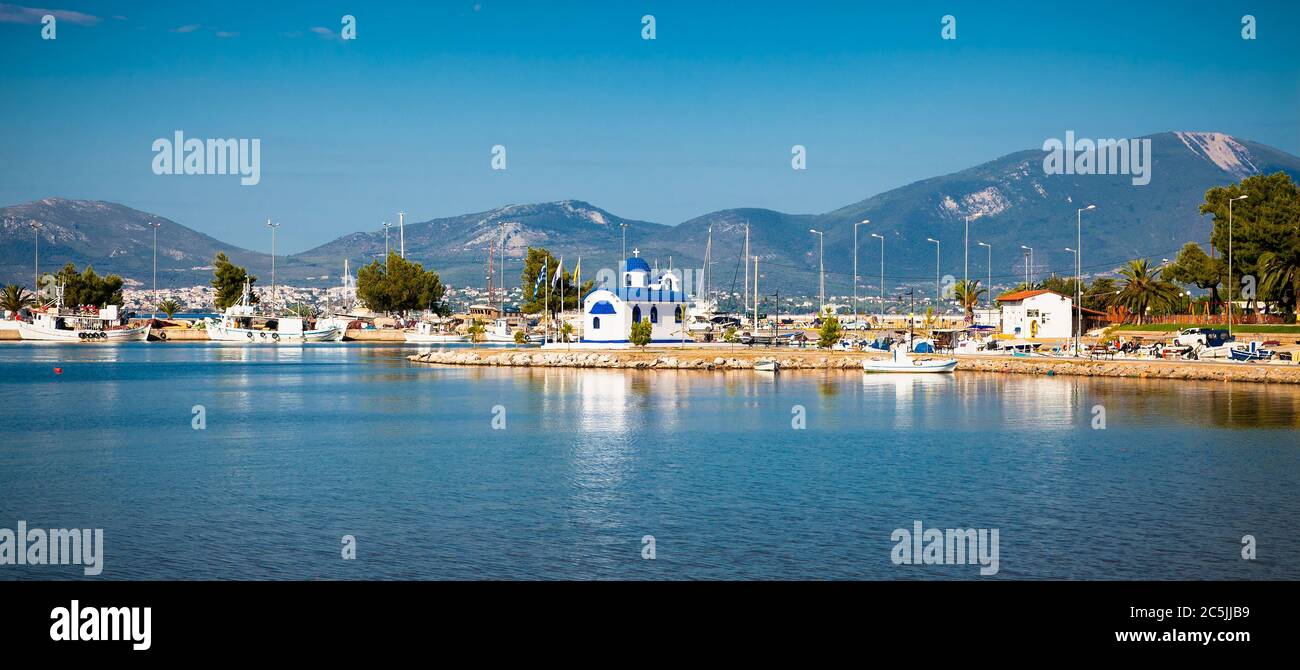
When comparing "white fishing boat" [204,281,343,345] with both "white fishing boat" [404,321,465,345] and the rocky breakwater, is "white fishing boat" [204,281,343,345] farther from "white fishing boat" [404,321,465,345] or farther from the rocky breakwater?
the rocky breakwater

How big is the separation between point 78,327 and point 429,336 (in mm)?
48131

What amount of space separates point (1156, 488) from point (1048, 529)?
283 inches

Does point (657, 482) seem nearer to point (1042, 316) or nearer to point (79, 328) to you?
point (1042, 316)

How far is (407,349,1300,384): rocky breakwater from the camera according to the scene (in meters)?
68.1

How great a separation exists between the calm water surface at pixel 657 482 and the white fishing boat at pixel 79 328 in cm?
9884

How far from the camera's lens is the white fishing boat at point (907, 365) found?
3164 inches

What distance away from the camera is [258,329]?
162 meters

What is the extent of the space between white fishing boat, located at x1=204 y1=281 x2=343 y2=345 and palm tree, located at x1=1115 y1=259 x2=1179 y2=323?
110362mm

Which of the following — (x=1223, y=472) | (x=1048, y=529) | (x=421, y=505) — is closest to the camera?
(x=1048, y=529)

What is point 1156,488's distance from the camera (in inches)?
1187

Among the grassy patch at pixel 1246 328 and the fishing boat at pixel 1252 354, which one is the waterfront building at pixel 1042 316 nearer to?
the grassy patch at pixel 1246 328
